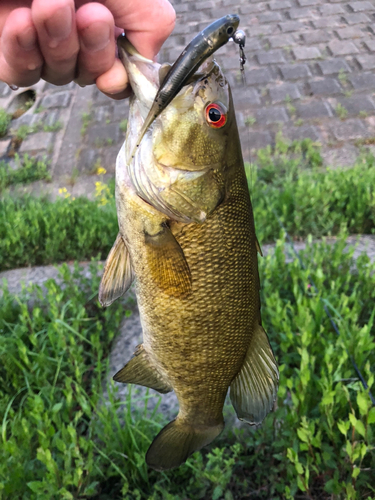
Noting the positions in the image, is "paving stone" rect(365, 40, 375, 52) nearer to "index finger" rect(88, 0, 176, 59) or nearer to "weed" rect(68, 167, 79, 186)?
"weed" rect(68, 167, 79, 186)

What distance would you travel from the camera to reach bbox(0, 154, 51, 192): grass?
4246mm

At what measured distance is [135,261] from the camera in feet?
3.61

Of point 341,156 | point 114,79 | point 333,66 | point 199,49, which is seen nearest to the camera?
point 199,49

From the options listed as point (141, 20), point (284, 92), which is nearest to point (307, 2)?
point (284, 92)

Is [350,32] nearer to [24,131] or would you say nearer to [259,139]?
[259,139]

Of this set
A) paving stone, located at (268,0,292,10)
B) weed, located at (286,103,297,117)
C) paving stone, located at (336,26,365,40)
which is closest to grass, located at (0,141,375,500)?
weed, located at (286,103,297,117)

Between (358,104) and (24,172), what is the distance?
3.86 meters

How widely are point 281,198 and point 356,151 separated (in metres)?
1.66

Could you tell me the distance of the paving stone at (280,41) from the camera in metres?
5.78

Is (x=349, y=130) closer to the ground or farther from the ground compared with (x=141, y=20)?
closer to the ground

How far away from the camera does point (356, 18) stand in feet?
20.2

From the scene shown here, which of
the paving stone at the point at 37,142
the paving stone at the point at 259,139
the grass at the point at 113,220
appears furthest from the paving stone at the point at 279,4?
the grass at the point at 113,220

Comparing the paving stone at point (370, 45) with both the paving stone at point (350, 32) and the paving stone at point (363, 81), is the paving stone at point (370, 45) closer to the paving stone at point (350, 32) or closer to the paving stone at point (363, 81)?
the paving stone at point (350, 32)

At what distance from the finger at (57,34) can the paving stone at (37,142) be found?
13.1ft
